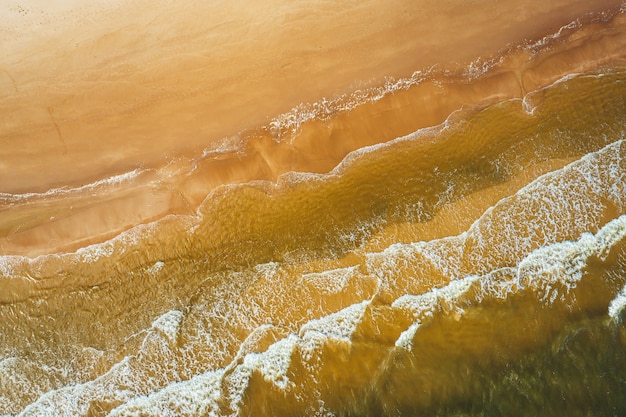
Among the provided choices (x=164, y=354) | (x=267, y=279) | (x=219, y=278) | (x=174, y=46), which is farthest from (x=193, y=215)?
(x=174, y=46)

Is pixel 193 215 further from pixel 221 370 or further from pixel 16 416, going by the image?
pixel 16 416

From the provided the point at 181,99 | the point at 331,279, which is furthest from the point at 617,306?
the point at 181,99

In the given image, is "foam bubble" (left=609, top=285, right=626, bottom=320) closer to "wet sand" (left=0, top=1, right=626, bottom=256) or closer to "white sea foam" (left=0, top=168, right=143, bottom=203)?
"wet sand" (left=0, top=1, right=626, bottom=256)

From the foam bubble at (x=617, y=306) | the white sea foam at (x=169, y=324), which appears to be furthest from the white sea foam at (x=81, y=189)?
the foam bubble at (x=617, y=306)

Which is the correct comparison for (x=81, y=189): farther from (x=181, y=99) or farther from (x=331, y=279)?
(x=331, y=279)

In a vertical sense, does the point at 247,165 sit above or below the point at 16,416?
above

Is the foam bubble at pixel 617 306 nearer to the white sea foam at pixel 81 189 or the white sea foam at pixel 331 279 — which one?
the white sea foam at pixel 331 279
